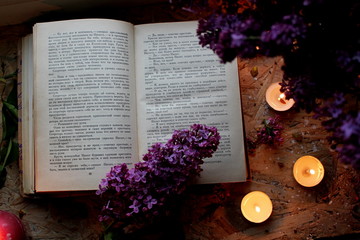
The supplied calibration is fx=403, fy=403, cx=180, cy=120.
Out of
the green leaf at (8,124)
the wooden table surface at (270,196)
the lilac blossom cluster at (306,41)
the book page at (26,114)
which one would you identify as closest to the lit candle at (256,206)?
the wooden table surface at (270,196)

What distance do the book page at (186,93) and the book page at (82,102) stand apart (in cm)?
4

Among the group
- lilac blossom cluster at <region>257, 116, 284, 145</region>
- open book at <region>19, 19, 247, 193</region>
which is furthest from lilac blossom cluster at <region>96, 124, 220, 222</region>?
lilac blossom cluster at <region>257, 116, 284, 145</region>

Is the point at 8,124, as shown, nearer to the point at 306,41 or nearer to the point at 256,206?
the point at 256,206

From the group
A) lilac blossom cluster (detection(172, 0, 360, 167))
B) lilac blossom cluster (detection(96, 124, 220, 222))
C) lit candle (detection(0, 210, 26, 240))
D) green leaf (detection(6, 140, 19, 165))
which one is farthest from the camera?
green leaf (detection(6, 140, 19, 165))

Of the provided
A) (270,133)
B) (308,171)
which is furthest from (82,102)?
(308,171)

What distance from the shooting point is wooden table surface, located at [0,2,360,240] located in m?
1.08

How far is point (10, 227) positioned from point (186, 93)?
0.57 meters

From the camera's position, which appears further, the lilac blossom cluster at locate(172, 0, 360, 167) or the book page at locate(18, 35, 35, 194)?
the book page at locate(18, 35, 35, 194)

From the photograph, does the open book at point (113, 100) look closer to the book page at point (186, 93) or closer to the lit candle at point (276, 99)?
the book page at point (186, 93)

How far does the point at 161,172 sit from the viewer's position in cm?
88

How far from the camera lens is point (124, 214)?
0.94m

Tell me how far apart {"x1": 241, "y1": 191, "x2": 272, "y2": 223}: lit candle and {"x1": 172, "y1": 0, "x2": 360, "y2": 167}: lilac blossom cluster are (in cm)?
44

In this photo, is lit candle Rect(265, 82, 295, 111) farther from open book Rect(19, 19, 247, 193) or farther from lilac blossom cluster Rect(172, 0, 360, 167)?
lilac blossom cluster Rect(172, 0, 360, 167)

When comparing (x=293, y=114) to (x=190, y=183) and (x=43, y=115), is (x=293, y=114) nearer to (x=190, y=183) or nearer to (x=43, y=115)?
(x=190, y=183)
